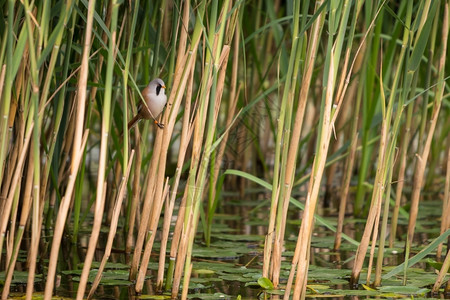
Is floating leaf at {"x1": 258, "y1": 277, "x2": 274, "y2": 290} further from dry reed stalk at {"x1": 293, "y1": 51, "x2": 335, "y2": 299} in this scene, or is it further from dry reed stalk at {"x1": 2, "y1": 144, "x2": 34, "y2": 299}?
dry reed stalk at {"x1": 2, "y1": 144, "x2": 34, "y2": 299}

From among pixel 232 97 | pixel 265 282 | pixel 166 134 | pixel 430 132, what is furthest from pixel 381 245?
pixel 232 97

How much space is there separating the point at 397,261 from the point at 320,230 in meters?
0.96

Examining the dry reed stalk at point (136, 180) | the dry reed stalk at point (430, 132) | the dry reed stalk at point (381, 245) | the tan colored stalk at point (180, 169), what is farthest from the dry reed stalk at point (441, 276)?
the dry reed stalk at point (136, 180)

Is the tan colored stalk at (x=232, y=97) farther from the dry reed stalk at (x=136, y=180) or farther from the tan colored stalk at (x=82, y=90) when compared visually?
the tan colored stalk at (x=82, y=90)

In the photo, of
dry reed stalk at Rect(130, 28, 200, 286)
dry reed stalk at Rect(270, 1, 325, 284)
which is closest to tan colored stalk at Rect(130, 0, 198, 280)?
dry reed stalk at Rect(130, 28, 200, 286)

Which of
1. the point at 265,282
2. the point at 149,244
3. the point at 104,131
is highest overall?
the point at 104,131

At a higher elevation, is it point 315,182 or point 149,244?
point 315,182

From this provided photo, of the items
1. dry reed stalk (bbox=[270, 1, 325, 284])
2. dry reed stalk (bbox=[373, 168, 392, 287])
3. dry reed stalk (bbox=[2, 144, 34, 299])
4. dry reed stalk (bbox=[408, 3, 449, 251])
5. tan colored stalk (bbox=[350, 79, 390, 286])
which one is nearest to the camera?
dry reed stalk (bbox=[2, 144, 34, 299])

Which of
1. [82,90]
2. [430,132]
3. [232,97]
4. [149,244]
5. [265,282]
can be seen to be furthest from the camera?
[232,97]

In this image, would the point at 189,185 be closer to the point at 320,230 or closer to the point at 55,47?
the point at 55,47

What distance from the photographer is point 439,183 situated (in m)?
6.31

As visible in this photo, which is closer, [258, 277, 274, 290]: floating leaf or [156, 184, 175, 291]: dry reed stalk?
[156, 184, 175, 291]: dry reed stalk

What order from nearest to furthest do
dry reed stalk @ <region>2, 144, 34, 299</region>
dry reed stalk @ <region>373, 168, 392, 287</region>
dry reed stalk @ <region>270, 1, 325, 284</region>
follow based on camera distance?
1. dry reed stalk @ <region>2, 144, 34, 299</region>
2. dry reed stalk @ <region>270, 1, 325, 284</region>
3. dry reed stalk @ <region>373, 168, 392, 287</region>

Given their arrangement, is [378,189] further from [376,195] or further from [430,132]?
[430,132]
